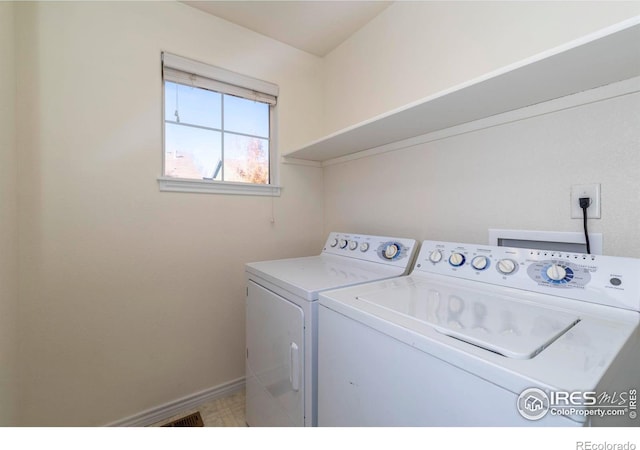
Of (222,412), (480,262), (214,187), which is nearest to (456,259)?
(480,262)

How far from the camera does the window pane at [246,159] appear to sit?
1962 millimetres

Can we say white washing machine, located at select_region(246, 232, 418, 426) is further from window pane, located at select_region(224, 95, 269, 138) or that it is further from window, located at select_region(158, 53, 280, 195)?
window pane, located at select_region(224, 95, 269, 138)

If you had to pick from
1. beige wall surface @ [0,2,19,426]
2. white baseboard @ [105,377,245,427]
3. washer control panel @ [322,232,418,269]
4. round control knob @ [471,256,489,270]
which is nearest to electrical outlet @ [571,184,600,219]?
round control knob @ [471,256,489,270]

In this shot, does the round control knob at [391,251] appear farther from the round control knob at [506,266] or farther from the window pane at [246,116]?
the window pane at [246,116]

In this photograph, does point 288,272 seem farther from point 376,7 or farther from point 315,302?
point 376,7

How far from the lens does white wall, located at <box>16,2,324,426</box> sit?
52.6 inches

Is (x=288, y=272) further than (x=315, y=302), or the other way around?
(x=288, y=272)

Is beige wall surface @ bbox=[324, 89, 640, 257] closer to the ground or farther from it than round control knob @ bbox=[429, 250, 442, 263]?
farther from it

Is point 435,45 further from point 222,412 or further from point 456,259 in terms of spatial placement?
point 222,412

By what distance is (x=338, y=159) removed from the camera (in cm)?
216

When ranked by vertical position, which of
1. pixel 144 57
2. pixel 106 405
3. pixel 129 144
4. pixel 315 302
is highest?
pixel 144 57

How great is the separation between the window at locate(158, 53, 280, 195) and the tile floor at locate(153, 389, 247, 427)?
1.44 meters
